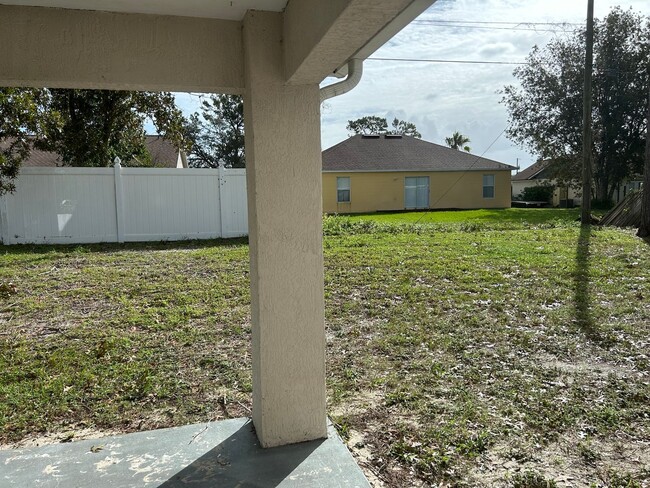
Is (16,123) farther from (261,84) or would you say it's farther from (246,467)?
(246,467)

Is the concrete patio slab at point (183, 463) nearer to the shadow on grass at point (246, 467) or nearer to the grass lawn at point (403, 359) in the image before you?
the shadow on grass at point (246, 467)

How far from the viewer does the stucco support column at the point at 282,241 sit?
8.80 ft

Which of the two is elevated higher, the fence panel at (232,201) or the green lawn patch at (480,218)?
the fence panel at (232,201)

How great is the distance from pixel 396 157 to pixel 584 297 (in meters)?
20.6

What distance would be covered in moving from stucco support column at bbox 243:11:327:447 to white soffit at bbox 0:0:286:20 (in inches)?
3.3

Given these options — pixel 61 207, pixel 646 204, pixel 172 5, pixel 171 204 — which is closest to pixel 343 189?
pixel 171 204

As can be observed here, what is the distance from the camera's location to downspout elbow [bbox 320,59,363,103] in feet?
8.94

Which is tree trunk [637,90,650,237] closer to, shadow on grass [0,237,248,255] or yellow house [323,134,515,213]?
shadow on grass [0,237,248,255]

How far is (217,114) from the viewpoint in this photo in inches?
Answer: 1448

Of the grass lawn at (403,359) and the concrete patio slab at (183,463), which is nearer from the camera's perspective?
the concrete patio slab at (183,463)

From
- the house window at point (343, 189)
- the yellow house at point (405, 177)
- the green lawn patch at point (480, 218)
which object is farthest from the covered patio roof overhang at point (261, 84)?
the house window at point (343, 189)

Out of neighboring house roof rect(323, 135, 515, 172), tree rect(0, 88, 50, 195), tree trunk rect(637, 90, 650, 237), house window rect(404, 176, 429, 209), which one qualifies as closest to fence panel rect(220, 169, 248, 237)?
tree rect(0, 88, 50, 195)

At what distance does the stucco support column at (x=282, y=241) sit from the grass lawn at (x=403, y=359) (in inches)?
19.1

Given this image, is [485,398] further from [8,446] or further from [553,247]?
[553,247]
